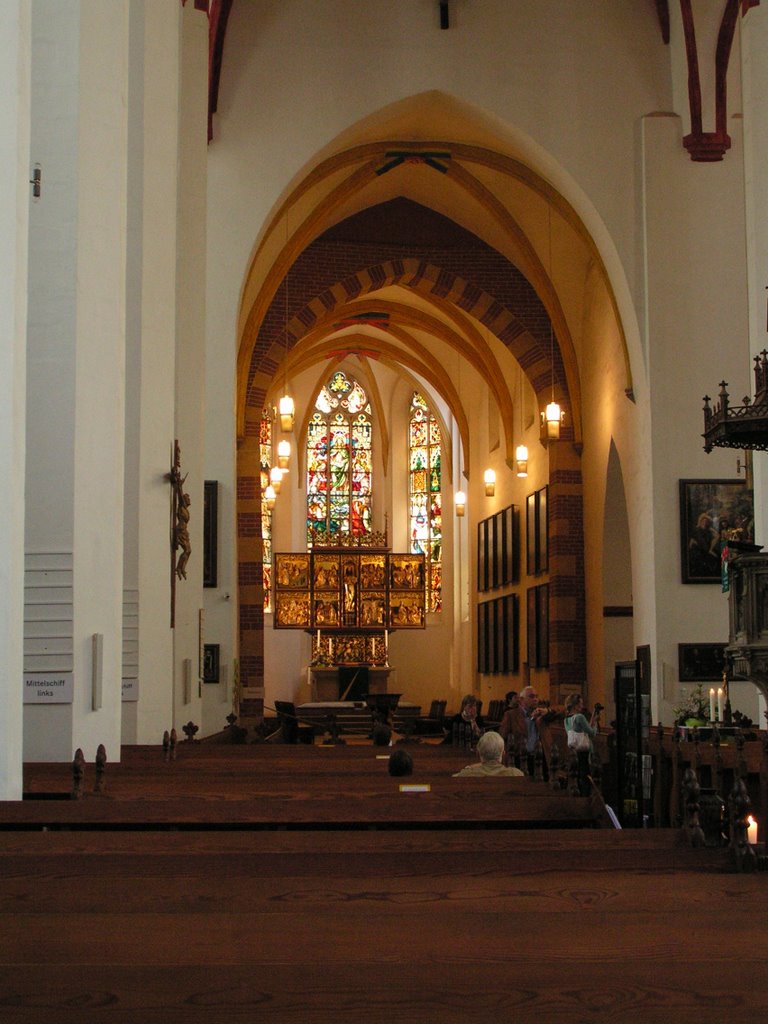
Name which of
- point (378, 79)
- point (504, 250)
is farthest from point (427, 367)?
point (378, 79)

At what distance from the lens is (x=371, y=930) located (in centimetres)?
321

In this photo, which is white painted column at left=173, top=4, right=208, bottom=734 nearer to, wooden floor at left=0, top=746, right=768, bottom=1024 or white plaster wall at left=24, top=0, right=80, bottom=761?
white plaster wall at left=24, top=0, right=80, bottom=761

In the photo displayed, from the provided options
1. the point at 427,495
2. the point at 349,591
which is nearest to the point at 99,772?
the point at 349,591

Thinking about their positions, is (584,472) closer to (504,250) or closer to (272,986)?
(504,250)

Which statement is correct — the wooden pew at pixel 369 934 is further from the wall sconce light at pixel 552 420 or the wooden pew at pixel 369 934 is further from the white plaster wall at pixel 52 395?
the wall sconce light at pixel 552 420

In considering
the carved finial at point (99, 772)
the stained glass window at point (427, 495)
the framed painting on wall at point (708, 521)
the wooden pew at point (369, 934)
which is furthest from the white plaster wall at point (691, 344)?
the stained glass window at point (427, 495)

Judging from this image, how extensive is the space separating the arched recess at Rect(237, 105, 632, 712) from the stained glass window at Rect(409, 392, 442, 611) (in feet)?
30.6

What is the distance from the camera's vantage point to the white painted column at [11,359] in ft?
19.1

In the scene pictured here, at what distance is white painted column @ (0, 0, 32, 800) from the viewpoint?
5836 millimetres

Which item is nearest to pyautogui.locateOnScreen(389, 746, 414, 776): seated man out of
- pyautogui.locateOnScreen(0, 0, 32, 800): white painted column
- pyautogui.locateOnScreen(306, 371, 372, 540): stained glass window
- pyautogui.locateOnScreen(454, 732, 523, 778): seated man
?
pyautogui.locateOnScreen(454, 732, 523, 778): seated man

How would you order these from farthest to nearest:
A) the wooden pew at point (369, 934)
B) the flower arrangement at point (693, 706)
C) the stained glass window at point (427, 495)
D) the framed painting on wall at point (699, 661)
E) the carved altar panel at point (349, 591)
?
the stained glass window at point (427, 495) < the carved altar panel at point (349, 591) < the framed painting on wall at point (699, 661) < the flower arrangement at point (693, 706) < the wooden pew at point (369, 934)

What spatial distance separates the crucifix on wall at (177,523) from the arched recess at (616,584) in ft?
30.8

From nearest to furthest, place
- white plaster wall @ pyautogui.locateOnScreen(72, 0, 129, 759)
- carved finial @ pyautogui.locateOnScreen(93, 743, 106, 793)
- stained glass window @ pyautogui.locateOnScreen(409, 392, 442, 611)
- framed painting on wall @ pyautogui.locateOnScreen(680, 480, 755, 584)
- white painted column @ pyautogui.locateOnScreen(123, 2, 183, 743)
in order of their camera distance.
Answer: carved finial @ pyautogui.locateOnScreen(93, 743, 106, 793)
white plaster wall @ pyautogui.locateOnScreen(72, 0, 129, 759)
white painted column @ pyautogui.locateOnScreen(123, 2, 183, 743)
framed painting on wall @ pyautogui.locateOnScreen(680, 480, 755, 584)
stained glass window @ pyautogui.locateOnScreen(409, 392, 442, 611)

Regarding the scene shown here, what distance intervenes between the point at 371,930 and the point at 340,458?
31.5m
